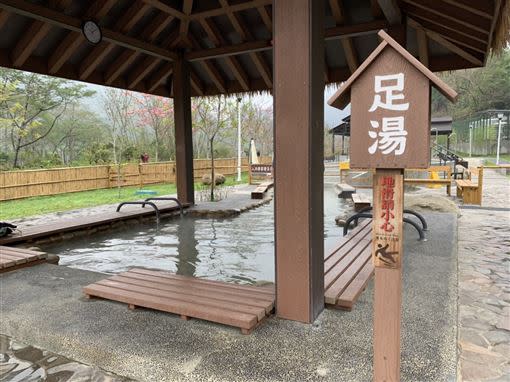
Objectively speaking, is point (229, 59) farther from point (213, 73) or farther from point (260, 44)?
point (260, 44)

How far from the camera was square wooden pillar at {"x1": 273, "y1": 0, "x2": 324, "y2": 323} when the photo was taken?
7.76 ft

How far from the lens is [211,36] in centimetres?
677

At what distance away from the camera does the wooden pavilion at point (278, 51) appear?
7.95 feet

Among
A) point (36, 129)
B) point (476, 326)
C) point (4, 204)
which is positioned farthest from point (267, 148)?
point (476, 326)

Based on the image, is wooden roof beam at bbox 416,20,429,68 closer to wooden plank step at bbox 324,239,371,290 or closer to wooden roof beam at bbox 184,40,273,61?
wooden roof beam at bbox 184,40,273,61

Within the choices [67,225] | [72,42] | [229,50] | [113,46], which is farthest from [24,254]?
[229,50]

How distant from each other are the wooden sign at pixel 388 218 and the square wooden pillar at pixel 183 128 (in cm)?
662

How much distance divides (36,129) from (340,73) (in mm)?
17690

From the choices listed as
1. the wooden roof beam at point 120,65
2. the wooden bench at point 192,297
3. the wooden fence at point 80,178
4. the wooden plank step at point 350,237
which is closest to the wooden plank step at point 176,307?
the wooden bench at point 192,297

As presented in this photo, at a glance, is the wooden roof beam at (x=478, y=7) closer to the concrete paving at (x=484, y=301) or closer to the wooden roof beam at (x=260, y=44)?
the wooden roof beam at (x=260, y=44)

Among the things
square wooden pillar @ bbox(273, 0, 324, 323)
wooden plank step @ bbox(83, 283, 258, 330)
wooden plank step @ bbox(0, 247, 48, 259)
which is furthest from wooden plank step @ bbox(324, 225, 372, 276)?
wooden plank step @ bbox(0, 247, 48, 259)

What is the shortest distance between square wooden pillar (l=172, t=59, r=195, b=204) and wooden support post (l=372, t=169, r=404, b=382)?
261 inches

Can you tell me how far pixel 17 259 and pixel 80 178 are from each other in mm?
10235

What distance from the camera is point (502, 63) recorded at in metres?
31.9
